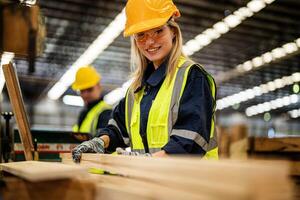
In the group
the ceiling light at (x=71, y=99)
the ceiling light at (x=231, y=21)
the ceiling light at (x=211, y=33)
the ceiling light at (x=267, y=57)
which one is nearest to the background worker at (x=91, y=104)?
the ceiling light at (x=231, y=21)

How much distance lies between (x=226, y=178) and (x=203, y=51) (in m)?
15.6

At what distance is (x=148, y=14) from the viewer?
261 cm

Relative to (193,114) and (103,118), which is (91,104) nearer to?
(103,118)

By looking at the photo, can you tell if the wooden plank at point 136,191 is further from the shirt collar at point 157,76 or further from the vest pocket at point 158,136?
the shirt collar at point 157,76

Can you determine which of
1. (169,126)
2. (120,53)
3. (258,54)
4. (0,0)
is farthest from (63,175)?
(258,54)

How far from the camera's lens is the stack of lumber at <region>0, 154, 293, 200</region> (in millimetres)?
989

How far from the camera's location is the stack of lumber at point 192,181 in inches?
38.9

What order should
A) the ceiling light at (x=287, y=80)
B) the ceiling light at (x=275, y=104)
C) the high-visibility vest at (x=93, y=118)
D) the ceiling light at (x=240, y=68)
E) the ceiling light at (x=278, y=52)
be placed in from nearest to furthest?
the high-visibility vest at (x=93, y=118) → the ceiling light at (x=278, y=52) → the ceiling light at (x=240, y=68) → the ceiling light at (x=287, y=80) → the ceiling light at (x=275, y=104)

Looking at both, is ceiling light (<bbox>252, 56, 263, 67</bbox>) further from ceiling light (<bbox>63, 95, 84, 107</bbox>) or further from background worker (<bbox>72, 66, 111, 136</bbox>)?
background worker (<bbox>72, 66, 111, 136</bbox>)

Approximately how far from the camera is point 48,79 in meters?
20.2


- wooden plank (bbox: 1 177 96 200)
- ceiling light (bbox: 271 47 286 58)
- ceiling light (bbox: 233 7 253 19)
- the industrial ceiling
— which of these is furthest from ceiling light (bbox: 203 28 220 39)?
wooden plank (bbox: 1 177 96 200)

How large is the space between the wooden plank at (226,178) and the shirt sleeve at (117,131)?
172 cm

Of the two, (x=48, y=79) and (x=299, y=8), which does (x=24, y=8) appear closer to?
(x=299, y=8)

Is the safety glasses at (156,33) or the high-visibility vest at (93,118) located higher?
the safety glasses at (156,33)
